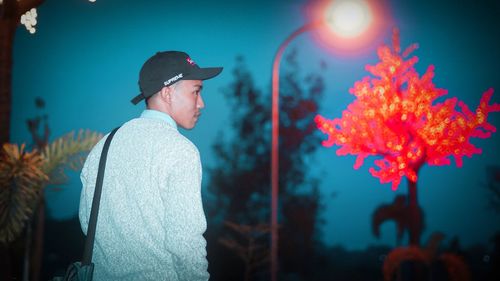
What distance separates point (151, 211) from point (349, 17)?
880 centimetres

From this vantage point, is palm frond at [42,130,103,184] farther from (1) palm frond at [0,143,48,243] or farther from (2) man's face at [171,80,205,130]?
(2) man's face at [171,80,205,130]

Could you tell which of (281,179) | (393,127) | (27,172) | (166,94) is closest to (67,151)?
(27,172)

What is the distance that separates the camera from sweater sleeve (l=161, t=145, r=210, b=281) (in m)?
1.68

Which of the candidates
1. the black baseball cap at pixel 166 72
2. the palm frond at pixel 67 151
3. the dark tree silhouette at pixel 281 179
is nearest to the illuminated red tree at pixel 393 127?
the palm frond at pixel 67 151

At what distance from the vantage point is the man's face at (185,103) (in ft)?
→ 7.06

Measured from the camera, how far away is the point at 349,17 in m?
9.38

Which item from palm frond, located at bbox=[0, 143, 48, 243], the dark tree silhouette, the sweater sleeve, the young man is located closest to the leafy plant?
palm frond, located at bbox=[0, 143, 48, 243]

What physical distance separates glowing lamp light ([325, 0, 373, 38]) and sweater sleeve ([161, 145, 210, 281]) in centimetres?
839

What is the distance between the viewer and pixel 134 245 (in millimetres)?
1788

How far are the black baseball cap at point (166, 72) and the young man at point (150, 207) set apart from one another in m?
0.16

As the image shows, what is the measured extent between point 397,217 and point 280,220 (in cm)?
1602

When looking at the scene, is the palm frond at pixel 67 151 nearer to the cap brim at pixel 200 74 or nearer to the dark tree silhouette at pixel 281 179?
the cap brim at pixel 200 74

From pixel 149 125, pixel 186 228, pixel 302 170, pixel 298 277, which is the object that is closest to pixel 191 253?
pixel 186 228

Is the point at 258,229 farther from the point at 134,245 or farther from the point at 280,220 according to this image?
the point at 134,245
